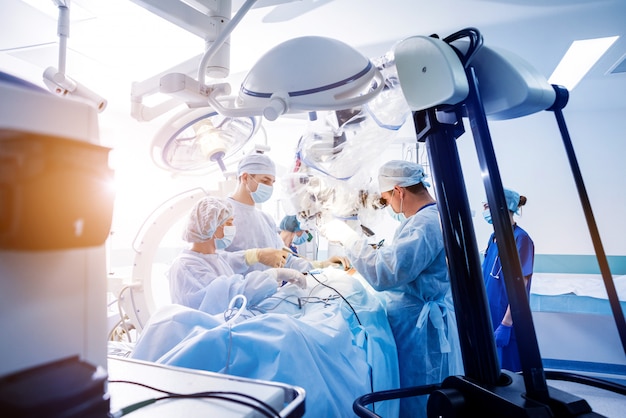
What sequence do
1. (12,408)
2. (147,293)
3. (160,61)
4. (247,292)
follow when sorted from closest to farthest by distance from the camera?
(12,408) → (247,292) → (147,293) → (160,61)

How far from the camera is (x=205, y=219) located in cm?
166

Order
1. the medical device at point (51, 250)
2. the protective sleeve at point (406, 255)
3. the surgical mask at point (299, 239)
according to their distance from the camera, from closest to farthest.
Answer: the medical device at point (51, 250) → the protective sleeve at point (406, 255) → the surgical mask at point (299, 239)

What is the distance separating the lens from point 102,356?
46 cm

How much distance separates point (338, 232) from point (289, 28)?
4.68 ft

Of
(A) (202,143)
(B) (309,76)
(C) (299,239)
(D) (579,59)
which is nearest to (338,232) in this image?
(A) (202,143)

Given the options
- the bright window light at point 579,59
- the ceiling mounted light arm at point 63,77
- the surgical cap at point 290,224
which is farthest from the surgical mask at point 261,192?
the bright window light at point 579,59

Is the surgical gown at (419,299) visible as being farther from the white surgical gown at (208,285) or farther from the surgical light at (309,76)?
the surgical light at (309,76)

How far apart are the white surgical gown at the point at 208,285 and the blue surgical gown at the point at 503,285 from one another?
1543 millimetres

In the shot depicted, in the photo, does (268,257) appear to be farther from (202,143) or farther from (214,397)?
(214,397)

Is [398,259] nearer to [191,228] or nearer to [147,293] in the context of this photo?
[191,228]

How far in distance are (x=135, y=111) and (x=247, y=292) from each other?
2.66ft

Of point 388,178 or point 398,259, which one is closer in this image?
point 398,259

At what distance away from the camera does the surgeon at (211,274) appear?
4.66 ft

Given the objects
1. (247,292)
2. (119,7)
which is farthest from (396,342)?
(119,7)
